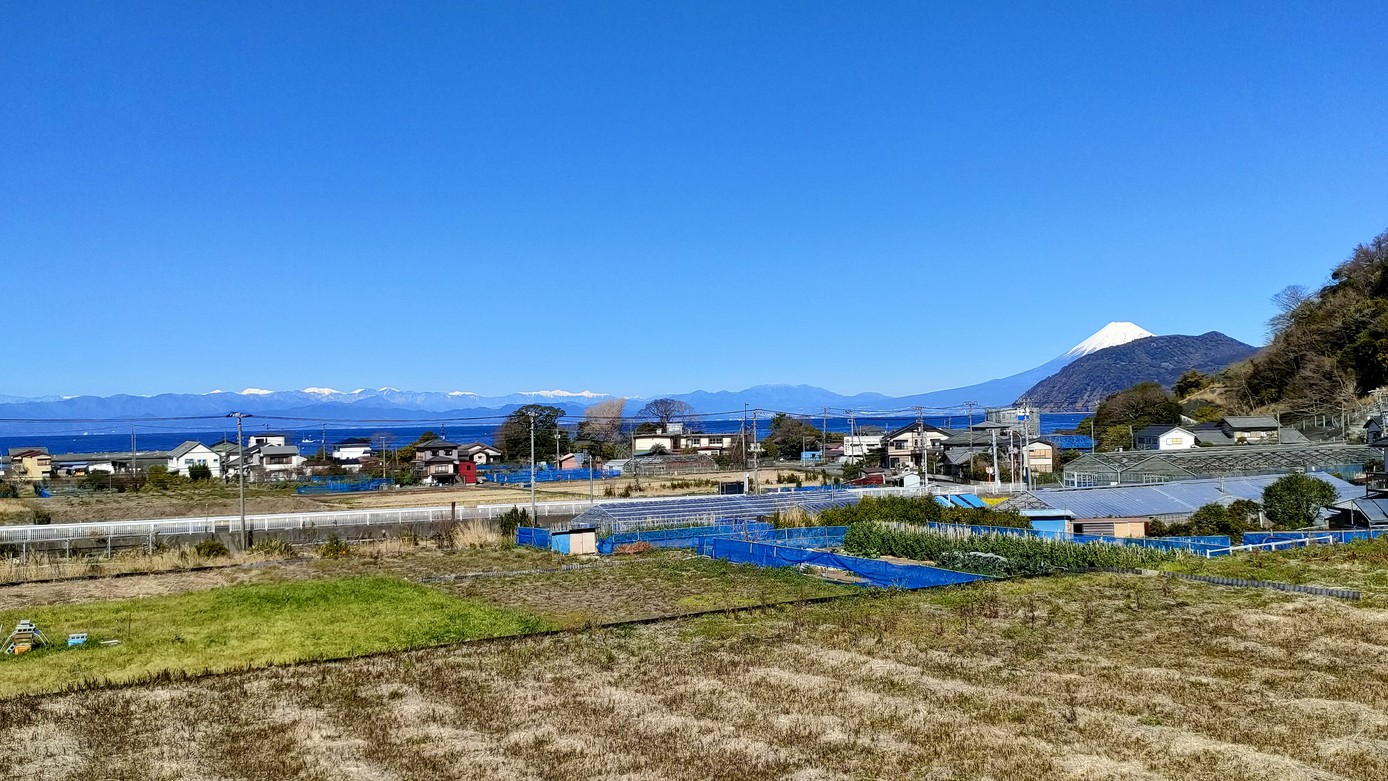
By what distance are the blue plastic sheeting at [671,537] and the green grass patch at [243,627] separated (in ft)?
25.9

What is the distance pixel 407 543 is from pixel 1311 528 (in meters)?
28.2

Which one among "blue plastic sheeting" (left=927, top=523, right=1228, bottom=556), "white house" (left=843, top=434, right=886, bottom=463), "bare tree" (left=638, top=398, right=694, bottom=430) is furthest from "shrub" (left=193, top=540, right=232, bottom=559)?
"bare tree" (left=638, top=398, right=694, bottom=430)

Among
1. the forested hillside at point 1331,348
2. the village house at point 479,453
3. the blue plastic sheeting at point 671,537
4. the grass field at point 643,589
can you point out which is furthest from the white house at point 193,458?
the forested hillside at point 1331,348

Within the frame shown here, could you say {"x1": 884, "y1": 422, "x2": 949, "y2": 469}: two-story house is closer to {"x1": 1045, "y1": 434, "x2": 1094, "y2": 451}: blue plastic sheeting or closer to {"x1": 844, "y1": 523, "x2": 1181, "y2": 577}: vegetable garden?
{"x1": 1045, "y1": 434, "x2": 1094, "y2": 451}: blue plastic sheeting

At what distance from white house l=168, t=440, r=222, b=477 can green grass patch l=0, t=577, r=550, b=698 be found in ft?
232

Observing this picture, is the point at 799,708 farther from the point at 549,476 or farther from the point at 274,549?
the point at 549,476

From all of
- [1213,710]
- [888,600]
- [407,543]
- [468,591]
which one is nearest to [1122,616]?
[888,600]

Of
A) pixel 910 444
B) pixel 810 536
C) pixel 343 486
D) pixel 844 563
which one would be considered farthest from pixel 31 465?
pixel 844 563

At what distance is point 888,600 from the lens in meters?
17.2

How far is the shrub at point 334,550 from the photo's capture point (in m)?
28.3

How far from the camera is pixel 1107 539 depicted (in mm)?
25172

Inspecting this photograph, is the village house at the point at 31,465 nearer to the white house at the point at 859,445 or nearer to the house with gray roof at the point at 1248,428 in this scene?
the white house at the point at 859,445

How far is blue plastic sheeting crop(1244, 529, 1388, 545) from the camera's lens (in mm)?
23594

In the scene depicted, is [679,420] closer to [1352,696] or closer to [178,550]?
[178,550]
